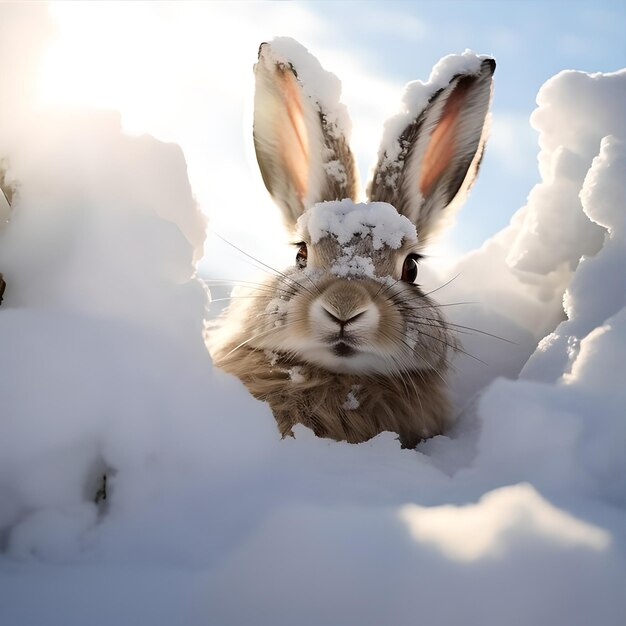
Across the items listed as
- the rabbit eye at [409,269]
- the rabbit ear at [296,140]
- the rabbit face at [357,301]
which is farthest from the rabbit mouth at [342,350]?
the rabbit ear at [296,140]

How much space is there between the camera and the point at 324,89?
3.24 m

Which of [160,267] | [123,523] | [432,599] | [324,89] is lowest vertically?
[432,599]

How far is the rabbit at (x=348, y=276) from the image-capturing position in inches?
104

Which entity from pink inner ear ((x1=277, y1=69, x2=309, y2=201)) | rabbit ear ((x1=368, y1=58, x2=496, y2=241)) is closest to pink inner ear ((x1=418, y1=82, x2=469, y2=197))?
rabbit ear ((x1=368, y1=58, x2=496, y2=241))

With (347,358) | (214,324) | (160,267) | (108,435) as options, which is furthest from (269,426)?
(214,324)

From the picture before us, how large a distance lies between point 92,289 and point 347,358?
4.04 ft

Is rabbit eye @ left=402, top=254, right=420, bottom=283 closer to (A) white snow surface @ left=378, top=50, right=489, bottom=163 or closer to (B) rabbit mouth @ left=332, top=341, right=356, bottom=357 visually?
(A) white snow surface @ left=378, top=50, right=489, bottom=163

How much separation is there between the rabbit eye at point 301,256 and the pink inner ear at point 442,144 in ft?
2.58

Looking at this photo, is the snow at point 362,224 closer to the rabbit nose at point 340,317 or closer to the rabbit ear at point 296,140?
the rabbit ear at point 296,140

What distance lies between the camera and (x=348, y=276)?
2861mm

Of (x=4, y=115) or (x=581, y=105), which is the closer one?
(x=4, y=115)

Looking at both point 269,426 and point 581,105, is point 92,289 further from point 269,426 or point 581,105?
point 581,105

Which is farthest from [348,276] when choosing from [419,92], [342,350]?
[419,92]

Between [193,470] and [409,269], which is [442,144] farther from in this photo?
[193,470]
